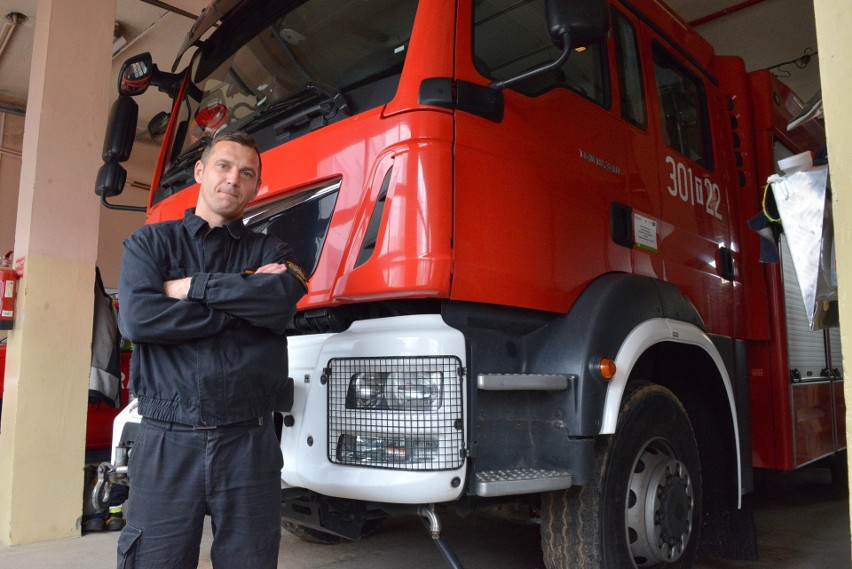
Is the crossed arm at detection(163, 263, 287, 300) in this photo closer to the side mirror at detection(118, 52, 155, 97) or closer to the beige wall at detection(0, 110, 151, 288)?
the side mirror at detection(118, 52, 155, 97)

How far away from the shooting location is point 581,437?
6.92ft

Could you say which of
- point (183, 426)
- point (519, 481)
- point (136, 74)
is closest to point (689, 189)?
point (519, 481)

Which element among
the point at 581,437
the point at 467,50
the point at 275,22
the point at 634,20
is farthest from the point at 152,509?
the point at 634,20

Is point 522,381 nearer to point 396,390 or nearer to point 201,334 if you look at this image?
point 396,390

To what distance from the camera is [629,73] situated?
289 cm

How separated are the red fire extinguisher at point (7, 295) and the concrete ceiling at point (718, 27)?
2.98 m

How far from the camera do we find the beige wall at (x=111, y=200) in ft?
31.0

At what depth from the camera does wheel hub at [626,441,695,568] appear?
7.86ft

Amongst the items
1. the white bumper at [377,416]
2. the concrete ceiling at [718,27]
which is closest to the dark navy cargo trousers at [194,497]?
the white bumper at [377,416]

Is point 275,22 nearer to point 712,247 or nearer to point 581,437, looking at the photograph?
point 581,437

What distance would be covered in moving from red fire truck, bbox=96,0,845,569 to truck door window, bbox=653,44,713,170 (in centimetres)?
3

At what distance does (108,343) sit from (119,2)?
3801 mm

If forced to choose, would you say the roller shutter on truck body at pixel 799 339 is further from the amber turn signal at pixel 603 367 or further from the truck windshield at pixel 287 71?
the truck windshield at pixel 287 71

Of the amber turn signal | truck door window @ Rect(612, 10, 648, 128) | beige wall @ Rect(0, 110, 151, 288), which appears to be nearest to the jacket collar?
the amber turn signal
